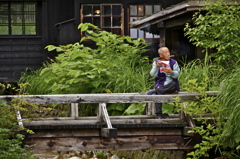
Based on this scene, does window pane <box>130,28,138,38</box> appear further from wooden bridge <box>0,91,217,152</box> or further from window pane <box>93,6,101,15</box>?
wooden bridge <box>0,91,217,152</box>

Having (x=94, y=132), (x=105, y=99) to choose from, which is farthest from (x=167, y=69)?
(x=94, y=132)

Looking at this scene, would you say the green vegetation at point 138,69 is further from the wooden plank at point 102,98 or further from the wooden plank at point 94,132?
the wooden plank at point 94,132

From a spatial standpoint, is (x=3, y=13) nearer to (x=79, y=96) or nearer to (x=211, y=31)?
(x=211, y=31)

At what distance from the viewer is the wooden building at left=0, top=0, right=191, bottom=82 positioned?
672 inches

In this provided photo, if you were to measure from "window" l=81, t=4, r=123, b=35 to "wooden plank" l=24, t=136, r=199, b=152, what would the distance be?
8714 mm

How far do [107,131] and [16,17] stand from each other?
10255mm

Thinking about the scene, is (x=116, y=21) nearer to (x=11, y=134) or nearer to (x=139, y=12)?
(x=139, y=12)

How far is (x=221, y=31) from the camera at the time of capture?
11.0 metres

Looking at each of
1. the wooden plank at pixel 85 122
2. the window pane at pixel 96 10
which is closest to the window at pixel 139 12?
the window pane at pixel 96 10

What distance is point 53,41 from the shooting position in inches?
697

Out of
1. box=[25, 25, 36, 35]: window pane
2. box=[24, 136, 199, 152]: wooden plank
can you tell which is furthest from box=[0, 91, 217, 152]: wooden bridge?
box=[25, 25, 36, 35]: window pane

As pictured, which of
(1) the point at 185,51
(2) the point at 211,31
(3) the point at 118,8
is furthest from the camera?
(3) the point at 118,8

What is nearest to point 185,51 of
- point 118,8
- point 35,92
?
point 118,8

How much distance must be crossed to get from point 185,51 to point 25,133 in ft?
25.1
